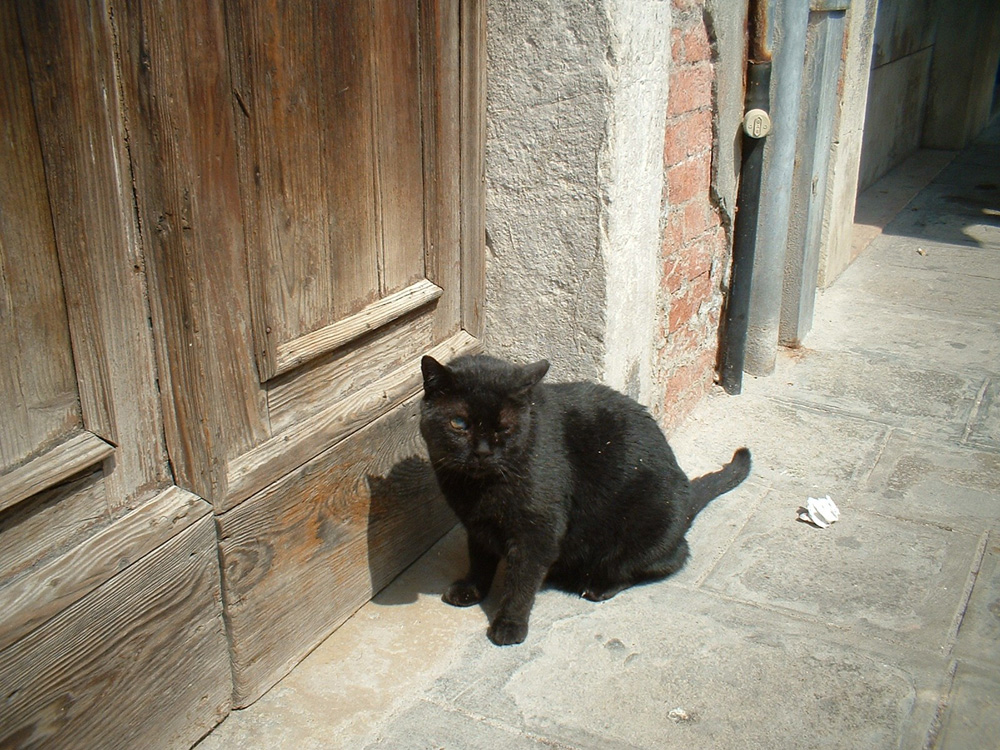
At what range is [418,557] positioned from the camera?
306 centimetres

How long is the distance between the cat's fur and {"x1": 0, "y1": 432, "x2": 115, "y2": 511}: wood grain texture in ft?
2.78

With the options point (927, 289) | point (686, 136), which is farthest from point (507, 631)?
point (927, 289)

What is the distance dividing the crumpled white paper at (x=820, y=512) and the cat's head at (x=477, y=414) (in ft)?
4.32

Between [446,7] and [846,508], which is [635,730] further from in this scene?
[446,7]

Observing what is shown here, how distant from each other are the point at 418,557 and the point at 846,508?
1580 millimetres

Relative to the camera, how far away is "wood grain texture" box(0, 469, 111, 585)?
1.73 meters

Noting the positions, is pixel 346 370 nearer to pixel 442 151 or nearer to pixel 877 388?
pixel 442 151

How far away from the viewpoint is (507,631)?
2617 mm

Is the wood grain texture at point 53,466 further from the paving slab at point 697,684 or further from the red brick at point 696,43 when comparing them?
the red brick at point 696,43

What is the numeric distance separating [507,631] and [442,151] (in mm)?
1446

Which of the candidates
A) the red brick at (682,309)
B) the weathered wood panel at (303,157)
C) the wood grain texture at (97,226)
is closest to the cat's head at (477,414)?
the weathered wood panel at (303,157)

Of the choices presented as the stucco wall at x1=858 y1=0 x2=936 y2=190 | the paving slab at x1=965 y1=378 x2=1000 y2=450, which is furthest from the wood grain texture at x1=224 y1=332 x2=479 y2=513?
the stucco wall at x1=858 y1=0 x2=936 y2=190

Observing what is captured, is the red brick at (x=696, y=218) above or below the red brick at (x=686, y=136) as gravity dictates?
below

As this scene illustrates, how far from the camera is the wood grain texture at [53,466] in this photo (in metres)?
1.69
